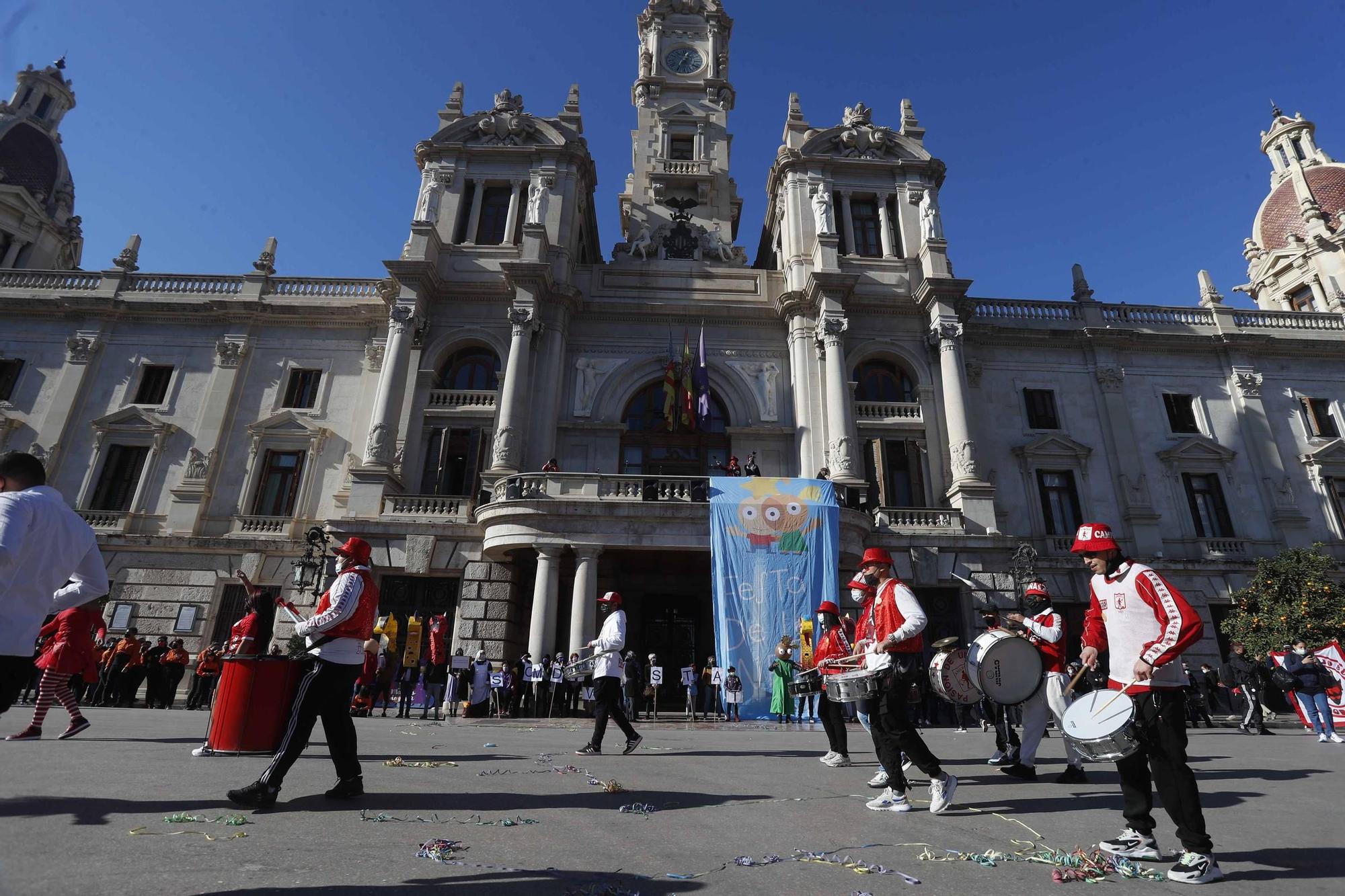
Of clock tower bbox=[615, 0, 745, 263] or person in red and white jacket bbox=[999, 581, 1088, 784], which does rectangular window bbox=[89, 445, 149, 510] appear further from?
person in red and white jacket bbox=[999, 581, 1088, 784]

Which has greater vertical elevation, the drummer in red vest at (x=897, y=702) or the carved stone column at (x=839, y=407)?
the carved stone column at (x=839, y=407)

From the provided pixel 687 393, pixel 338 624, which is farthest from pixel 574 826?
pixel 687 393

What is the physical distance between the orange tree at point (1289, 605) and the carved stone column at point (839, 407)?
1196 cm

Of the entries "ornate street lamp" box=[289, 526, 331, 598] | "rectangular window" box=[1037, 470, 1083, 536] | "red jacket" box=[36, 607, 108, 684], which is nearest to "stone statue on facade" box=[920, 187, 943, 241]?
"rectangular window" box=[1037, 470, 1083, 536]

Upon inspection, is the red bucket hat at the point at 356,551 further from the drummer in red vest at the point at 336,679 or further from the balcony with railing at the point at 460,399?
the balcony with railing at the point at 460,399

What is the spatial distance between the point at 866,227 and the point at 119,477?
28703mm

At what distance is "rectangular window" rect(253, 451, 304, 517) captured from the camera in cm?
2383

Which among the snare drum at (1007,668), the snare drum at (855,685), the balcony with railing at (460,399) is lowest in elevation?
the snare drum at (855,685)

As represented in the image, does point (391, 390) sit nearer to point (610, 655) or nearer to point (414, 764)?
point (610, 655)

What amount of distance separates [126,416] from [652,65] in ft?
93.3

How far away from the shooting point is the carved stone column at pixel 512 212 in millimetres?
26703

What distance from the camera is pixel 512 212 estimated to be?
27141 millimetres

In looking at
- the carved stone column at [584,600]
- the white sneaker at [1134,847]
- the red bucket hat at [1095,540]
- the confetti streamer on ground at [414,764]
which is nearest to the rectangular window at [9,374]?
the carved stone column at [584,600]

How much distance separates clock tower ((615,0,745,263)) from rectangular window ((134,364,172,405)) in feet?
57.0
